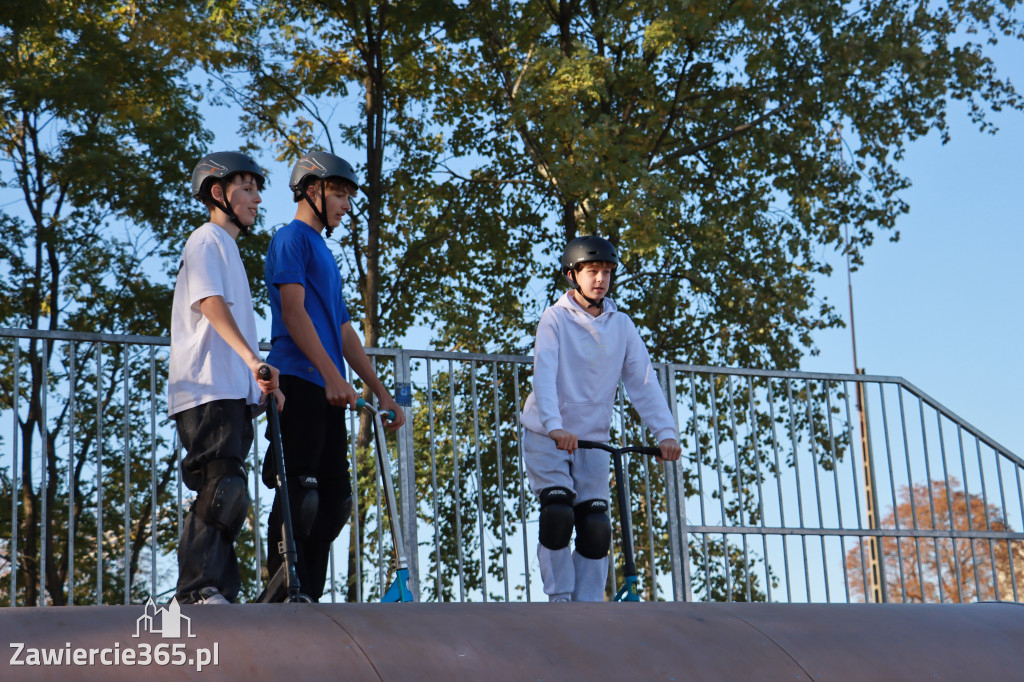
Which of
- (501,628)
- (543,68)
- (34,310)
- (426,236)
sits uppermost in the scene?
(543,68)

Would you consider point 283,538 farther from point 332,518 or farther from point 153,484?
point 153,484

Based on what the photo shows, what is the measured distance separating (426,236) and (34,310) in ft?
16.0

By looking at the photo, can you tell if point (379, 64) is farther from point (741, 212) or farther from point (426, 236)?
point (741, 212)

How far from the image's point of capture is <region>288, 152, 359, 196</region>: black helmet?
14.6ft

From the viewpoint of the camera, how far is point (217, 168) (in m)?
4.17

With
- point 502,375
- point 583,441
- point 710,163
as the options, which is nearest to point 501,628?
point 583,441

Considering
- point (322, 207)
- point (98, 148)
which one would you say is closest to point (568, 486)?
point (322, 207)

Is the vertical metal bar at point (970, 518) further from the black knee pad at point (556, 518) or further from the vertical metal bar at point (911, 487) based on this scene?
the black knee pad at point (556, 518)

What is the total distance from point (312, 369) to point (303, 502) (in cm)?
48

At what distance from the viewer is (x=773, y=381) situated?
7.04 metres

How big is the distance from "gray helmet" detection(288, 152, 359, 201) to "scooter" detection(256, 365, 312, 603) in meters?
0.97

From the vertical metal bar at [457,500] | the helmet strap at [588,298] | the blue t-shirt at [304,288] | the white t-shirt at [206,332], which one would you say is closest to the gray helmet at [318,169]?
the blue t-shirt at [304,288]

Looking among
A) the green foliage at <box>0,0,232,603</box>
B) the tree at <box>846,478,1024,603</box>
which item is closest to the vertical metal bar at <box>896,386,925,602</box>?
the tree at <box>846,478,1024,603</box>

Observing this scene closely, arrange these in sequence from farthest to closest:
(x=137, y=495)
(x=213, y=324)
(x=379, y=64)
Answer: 1. (x=379, y=64)
2. (x=137, y=495)
3. (x=213, y=324)
